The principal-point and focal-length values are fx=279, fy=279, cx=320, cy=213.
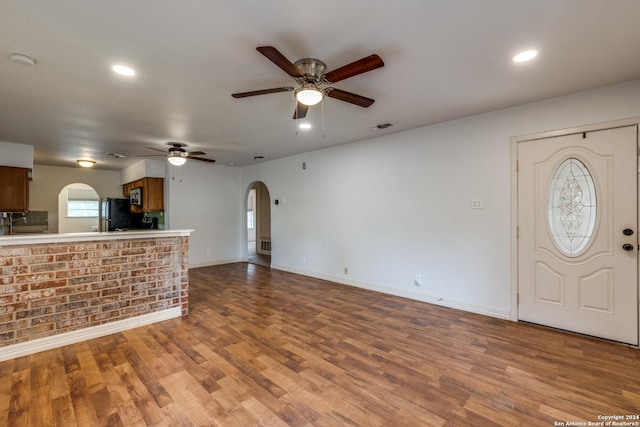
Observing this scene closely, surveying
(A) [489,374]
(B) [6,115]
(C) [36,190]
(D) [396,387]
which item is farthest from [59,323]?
(C) [36,190]

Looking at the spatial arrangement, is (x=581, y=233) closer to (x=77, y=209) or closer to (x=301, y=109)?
(x=301, y=109)

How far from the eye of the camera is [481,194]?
11.7 feet

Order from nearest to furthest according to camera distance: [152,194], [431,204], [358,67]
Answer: [358,67]
[431,204]
[152,194]

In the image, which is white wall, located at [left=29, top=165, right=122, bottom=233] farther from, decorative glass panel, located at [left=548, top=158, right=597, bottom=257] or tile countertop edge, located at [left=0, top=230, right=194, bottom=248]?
decorative glass panel, located at [left=548, top=158, right=597, bottom=257]

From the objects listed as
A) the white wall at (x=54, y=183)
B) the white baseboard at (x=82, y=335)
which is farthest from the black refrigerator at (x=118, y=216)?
the white baseboard at (x=82, y=335)

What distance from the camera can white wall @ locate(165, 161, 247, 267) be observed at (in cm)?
653

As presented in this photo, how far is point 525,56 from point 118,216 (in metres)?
8.48

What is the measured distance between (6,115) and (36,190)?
478cm

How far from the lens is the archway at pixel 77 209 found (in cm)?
840

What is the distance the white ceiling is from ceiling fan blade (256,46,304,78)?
0.21 meters

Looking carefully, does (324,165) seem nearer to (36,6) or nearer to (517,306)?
(517,306)

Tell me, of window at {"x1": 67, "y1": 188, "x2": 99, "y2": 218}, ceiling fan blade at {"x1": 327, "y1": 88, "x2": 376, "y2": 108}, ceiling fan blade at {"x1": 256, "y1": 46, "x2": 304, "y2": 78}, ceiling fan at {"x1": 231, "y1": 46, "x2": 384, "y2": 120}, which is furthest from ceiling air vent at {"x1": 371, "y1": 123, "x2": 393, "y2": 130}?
window at {"x1": 67, "y1": 188, "x2": 99, "y2": 218}

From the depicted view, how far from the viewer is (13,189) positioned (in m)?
4.70

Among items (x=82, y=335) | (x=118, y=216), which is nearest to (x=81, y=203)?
(x=118, y=216)
